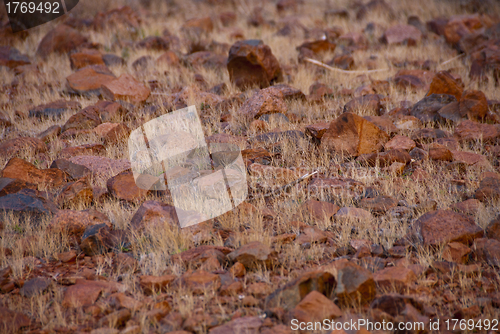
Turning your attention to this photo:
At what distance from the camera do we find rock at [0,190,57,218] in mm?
3622

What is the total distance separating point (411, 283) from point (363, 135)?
7.57ft

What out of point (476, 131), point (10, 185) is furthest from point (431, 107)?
point (10, 185)

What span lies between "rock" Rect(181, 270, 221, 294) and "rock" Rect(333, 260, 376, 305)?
2.62ft

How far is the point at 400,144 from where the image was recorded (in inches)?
191

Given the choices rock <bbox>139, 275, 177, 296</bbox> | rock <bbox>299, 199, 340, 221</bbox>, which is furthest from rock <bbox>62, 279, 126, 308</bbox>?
rock <bbox>299, 199, 340, 221</bbox>

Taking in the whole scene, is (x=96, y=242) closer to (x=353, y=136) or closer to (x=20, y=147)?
(x=20, y=147)

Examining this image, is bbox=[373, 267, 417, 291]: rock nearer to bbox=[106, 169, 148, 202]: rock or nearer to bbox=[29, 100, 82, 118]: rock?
bbox=[106, 169, 148, 202]: rock

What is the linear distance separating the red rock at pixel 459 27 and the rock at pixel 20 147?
908 cm

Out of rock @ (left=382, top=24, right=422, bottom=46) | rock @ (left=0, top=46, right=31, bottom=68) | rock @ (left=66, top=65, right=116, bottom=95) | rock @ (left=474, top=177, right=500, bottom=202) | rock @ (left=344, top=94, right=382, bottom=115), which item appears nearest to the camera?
rock @ (left=474, top=177, right=500, bottom=202)

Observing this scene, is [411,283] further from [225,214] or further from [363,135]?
[363,135]

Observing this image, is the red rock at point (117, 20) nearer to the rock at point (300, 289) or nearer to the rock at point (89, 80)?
the rock at point (89, 80)

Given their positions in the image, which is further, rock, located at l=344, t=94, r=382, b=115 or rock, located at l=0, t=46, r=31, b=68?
rock, located at l=0, t=46, r=31, b=68

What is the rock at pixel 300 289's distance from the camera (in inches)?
102

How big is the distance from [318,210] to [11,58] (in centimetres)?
820
